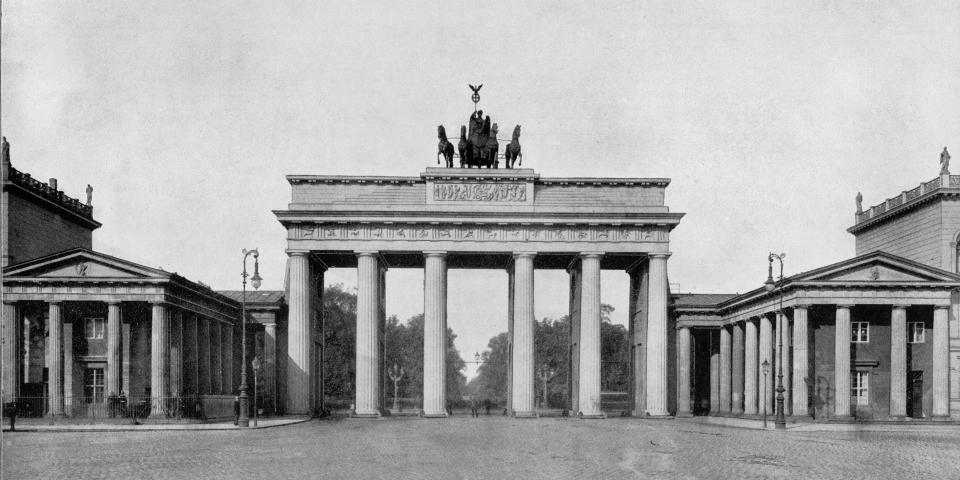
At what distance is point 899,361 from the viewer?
51.8 metres

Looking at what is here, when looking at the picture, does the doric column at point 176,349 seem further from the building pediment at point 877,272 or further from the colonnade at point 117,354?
the building pediment at point 877,272

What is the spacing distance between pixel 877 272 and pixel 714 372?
63.7 feet

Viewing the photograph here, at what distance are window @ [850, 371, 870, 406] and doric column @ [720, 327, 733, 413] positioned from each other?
42.1 feet

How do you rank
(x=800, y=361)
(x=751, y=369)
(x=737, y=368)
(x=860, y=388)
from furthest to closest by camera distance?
(x=737, y=368) < (x=751, y=369) < (x=860, y=388) < (x=800, y=361)

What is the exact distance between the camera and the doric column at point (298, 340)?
55562mm

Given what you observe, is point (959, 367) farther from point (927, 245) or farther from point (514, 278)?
point (514, 278)

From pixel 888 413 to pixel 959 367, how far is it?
6.28 meters

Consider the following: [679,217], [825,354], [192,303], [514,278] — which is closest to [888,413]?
[825,354]

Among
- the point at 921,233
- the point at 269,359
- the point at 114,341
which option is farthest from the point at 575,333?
the point at 114,341

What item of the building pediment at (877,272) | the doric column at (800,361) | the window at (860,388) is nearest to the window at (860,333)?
the window at (860,388)

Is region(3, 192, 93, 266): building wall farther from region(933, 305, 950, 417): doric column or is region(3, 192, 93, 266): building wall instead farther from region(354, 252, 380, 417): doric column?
region(933, 305, 950, 417): doric column

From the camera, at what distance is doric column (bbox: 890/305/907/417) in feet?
169

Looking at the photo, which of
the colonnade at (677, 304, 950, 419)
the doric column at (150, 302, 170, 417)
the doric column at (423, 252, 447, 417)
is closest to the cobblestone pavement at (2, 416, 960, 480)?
the doric column at (150, 302, 170, 417)

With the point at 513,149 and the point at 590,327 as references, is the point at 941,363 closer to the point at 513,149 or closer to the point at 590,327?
the point at 590,327
